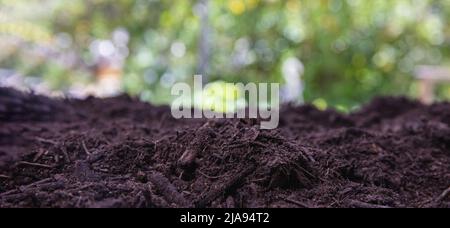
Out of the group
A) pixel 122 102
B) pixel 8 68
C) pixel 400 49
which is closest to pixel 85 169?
pixel 122 102

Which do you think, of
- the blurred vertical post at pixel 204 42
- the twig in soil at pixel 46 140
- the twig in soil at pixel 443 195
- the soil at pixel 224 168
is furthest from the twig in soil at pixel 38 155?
the blurred vertical post at pixel 204 42

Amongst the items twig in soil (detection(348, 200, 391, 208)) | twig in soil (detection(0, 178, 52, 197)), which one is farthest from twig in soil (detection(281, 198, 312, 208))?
twig in soil (detection(0, 178, 52, 197))

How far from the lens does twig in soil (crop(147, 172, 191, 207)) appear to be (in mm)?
1356

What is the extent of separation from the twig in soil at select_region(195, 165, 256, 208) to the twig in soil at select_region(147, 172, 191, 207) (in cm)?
4

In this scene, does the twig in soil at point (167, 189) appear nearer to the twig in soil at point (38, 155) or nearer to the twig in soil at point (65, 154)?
the twig in soil at point (65, 154)

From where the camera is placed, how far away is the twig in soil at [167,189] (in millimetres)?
1356

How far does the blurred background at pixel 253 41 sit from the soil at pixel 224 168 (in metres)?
3.67

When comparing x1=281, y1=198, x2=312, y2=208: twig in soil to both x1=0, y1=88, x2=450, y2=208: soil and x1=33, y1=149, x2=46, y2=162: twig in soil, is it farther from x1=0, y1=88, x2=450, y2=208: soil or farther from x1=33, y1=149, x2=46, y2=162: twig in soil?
x1=33, y1=149, x2=46, y2=162: twig in soil

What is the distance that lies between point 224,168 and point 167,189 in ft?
0.61

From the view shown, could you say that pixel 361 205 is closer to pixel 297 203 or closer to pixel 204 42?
pixel 297 203

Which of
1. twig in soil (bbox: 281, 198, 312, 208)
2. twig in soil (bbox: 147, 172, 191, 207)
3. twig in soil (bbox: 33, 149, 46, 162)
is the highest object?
twig in soil (bbox: 33, 149, 46, 162)

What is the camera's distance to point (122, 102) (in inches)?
122
